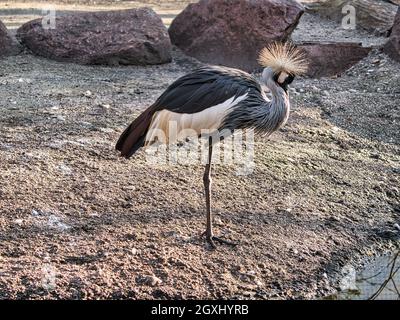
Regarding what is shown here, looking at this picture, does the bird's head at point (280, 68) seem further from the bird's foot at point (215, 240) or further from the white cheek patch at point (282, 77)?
the bird's foot at point (215, 240)

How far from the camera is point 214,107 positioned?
3.38 m

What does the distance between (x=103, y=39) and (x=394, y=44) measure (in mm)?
2768

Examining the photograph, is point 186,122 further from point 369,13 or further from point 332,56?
point 369,13

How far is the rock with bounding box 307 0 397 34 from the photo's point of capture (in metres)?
7.54

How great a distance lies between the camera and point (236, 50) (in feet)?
21.7

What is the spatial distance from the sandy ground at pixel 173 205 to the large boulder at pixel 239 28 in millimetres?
1297

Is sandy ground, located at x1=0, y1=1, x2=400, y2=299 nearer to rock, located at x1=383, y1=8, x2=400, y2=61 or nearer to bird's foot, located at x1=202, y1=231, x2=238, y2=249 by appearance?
bird's foot, located at x1=202, y1=231, x2=238, y2=249

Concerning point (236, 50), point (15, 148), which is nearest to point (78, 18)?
point (236, 50)

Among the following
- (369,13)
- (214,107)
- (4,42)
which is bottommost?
(4,42)

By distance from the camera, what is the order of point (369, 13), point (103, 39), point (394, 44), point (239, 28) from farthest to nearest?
1. point (369, 13)
2. point (239, 28)
3. point (394, 44)
4. point (103, 39)

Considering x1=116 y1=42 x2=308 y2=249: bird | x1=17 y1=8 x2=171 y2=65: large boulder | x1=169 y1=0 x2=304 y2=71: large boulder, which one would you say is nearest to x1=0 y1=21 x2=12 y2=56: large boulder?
x1=17 y1=8 x2=171 y2=65: large boulder

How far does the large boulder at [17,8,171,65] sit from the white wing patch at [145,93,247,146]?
9.86ft

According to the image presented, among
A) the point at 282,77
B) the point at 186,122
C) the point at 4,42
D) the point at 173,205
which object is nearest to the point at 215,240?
the point at 173,205
